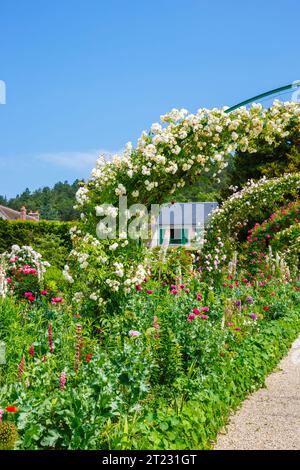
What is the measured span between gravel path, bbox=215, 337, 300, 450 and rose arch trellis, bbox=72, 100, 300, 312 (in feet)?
5.68

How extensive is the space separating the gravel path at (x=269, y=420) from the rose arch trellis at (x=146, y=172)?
173 centimetres

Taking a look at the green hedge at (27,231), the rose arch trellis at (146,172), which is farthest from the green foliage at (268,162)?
the rose arch trellis at (146,172)

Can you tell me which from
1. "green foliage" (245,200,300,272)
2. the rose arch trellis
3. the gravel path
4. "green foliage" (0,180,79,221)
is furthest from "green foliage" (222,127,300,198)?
"green foliage" (0,180,79,221)

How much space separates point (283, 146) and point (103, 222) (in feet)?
56.3

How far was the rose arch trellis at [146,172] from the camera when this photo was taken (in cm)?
595

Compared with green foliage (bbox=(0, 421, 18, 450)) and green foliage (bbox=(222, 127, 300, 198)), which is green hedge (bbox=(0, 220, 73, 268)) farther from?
green foliage (bbox=(0, 421, 18, 450))

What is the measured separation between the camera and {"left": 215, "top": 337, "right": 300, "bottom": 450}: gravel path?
4172mm

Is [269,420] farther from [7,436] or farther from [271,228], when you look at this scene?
[271,228]

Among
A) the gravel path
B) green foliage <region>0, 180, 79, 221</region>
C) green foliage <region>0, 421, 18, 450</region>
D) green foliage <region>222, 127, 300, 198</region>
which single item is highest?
green foliage <region>0, 180, 79, 221</region>

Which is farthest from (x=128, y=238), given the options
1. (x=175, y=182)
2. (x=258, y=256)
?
(x=258, y=256)

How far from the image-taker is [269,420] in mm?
4652
